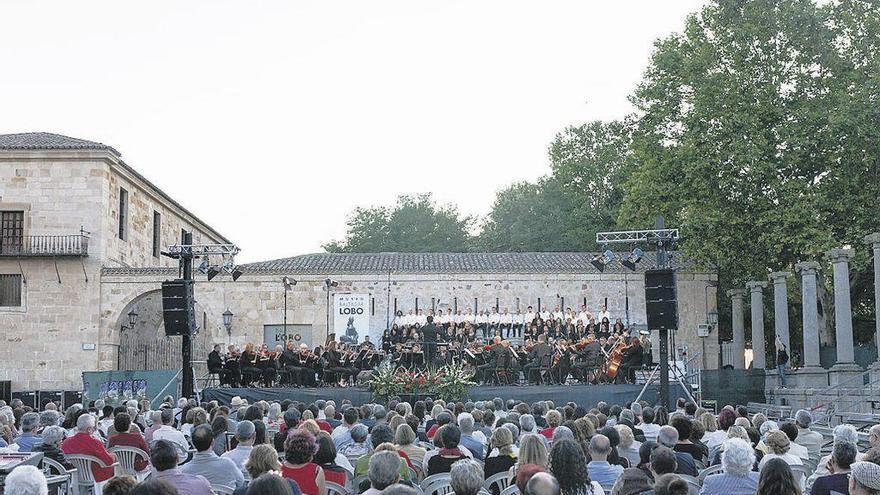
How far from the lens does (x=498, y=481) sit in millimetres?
8242

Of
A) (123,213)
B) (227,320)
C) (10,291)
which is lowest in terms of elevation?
Result: (227,320)

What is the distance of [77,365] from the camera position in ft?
102

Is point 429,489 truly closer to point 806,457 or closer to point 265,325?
point 806,457

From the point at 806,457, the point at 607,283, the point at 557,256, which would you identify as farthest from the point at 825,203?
the point at 806,457

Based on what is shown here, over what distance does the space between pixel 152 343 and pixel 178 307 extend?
631 inches

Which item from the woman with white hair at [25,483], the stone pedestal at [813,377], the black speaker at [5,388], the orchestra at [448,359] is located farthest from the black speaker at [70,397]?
the woman with white hair at [25,483]

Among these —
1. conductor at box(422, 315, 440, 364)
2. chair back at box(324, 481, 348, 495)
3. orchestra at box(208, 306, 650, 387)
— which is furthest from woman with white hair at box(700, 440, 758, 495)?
conductor at box(422, 315, 440, 364)

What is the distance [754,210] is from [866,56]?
5.46 meters

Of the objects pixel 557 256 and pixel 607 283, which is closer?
pixel 607 283

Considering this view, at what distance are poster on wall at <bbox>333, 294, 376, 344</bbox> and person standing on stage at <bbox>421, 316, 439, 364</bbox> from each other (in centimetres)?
Result: 760

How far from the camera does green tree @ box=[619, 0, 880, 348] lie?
29047 mm

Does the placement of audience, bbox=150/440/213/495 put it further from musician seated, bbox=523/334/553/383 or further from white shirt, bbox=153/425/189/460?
musician seated, bbox=523/334/553/383

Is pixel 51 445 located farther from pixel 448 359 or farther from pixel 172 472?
pixel 448 359

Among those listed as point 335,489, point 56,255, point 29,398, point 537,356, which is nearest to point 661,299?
point 537,356
